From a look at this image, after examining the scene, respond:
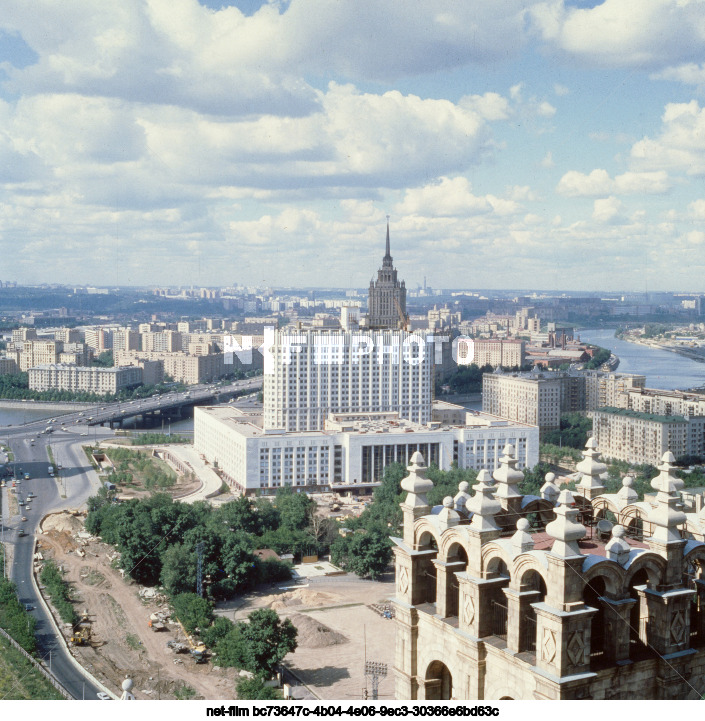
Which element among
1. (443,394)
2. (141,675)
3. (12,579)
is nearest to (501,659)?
(141,675)

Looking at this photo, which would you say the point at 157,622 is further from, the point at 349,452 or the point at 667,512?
the point at 349,452

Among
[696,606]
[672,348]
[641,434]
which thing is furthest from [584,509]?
[672,348]

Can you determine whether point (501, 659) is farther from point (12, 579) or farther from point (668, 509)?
point (12, 579)

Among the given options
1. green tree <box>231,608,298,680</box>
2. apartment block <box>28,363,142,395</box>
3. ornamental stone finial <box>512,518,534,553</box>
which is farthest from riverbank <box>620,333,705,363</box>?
ornamental stone finial <box>512,518,534,553</box>

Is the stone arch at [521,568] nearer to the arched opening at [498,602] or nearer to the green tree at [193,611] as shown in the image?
the arched opening at [498,602]

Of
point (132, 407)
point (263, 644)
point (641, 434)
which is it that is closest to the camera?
point (263, 644)

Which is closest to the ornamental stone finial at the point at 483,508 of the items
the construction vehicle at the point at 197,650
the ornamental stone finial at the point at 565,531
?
the ornamental stone finial at the point at 565,531
